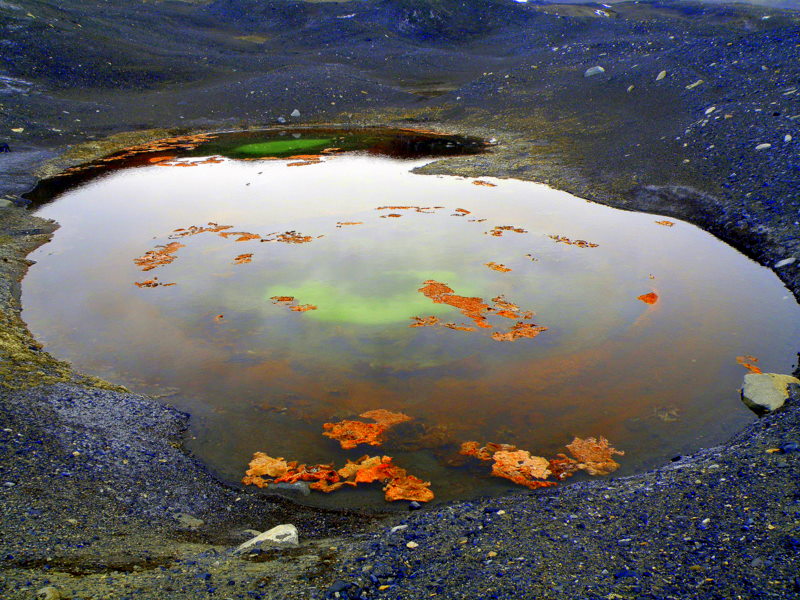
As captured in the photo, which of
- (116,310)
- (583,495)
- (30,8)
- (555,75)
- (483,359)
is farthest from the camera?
(30,8)

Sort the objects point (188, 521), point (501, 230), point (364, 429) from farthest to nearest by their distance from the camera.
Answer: point (501, 230) < point (364, 429) < point (188, 521)

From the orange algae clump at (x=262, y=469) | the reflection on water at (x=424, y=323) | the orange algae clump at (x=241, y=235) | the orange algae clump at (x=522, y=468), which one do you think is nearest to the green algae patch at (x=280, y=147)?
the reflection on water at (x=424, y=323)

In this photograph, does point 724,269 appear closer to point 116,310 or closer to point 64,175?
point 116,310

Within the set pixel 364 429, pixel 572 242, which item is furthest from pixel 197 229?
pixel 364 429

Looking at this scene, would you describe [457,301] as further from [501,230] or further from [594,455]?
[594,455]

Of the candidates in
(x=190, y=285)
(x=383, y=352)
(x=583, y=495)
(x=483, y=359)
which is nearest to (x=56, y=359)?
(x=190, y=285)

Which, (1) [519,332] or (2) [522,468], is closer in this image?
(2) [522,468]

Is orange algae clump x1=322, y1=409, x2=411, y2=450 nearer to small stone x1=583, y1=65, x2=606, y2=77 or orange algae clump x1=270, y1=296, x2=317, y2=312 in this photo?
orange algae clump x1=270, y1=296, x2=317, y2=312
